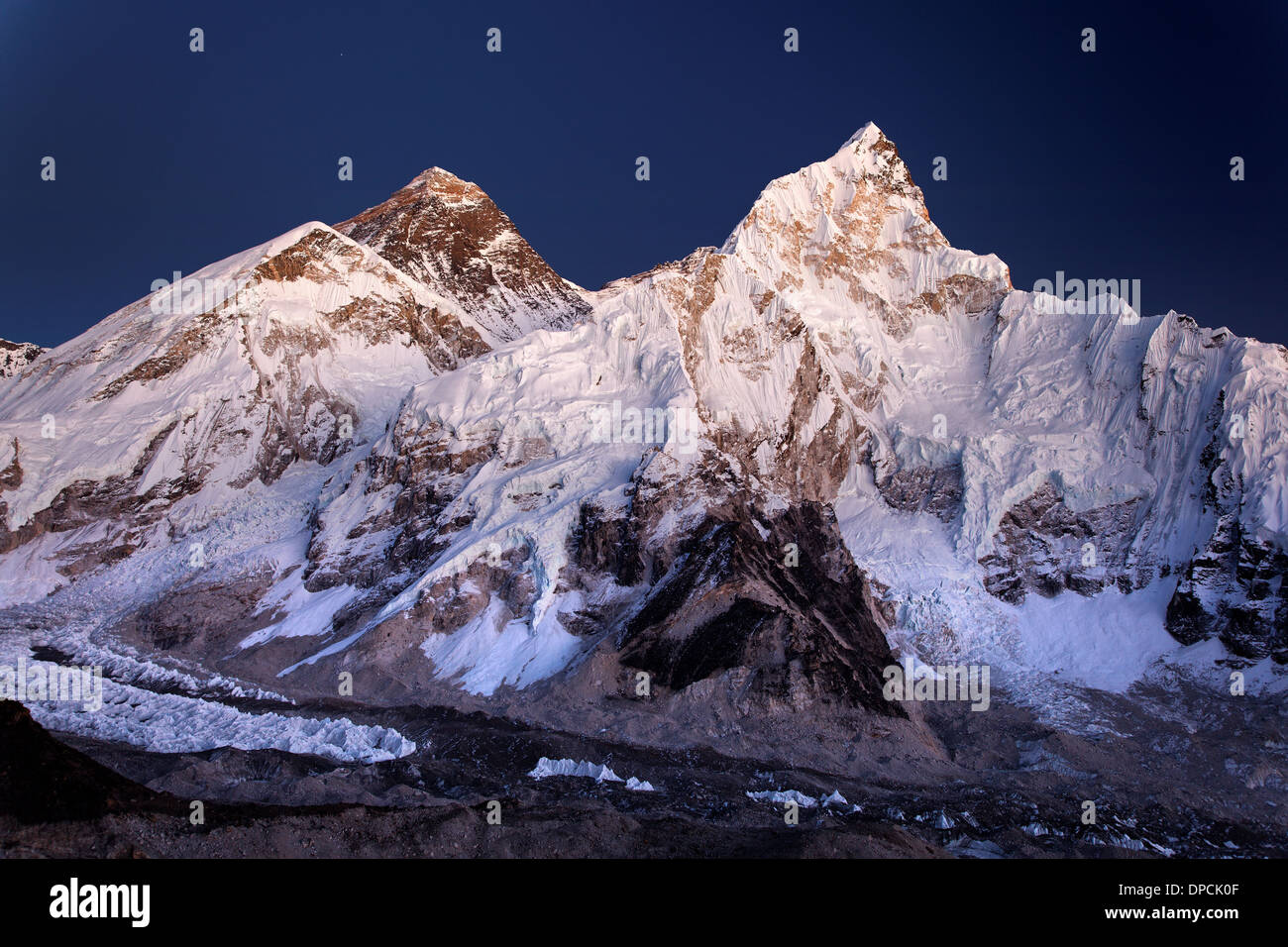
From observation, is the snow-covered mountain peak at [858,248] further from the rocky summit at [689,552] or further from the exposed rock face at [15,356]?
the exposed rock face at [15,356]

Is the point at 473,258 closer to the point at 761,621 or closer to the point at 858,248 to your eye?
the point at 858,248

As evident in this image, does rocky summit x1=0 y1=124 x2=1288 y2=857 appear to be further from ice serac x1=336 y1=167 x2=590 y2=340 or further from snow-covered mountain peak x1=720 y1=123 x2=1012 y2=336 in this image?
ice serac x1=336 y1=167 x2=590 y2=340

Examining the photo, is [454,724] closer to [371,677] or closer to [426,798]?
[371,677]

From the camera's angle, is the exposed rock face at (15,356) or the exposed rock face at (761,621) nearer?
the exposed rock face at (761,621)

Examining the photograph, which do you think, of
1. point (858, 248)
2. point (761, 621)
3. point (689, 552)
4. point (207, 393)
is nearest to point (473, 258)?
point (207, 393)

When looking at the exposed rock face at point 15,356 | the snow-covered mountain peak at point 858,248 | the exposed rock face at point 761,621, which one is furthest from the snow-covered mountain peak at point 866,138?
the exposed rock face at point 15,356

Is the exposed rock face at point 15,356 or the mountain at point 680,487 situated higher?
the exposed rock face at point 15,356

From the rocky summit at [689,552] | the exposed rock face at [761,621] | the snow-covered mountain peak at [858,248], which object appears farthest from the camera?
the snow-covered mountain peak at [858,248]
